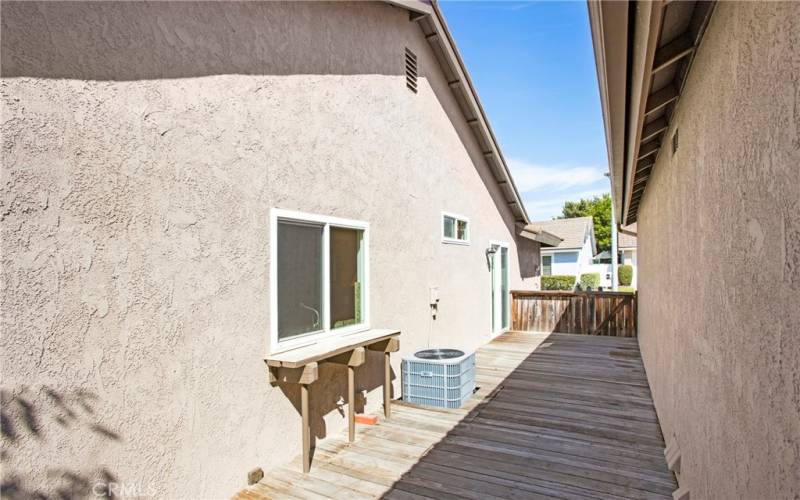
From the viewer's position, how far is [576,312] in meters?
12.5

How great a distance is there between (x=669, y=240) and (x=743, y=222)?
272cm

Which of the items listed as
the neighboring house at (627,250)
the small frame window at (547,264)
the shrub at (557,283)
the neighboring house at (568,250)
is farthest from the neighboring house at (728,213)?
the neighboring house at (627,250)

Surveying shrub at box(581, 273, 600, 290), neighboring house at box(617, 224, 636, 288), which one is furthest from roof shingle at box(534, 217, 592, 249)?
neighboring house at box(617, 224, 636, 288)

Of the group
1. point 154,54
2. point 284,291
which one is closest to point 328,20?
point 154,54

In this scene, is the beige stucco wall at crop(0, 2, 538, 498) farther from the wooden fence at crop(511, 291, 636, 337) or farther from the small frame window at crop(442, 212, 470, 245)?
the wooden fence at crop(511, 291, 636, 337)

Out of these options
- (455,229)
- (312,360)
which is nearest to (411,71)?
(455,229)

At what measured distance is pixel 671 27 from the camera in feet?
8.83

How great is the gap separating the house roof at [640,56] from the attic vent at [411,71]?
4.02 m

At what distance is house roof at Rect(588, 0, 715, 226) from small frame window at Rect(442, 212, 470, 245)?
458 cm

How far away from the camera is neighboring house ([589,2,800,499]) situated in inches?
57.2

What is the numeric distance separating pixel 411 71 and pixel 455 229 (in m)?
3.31

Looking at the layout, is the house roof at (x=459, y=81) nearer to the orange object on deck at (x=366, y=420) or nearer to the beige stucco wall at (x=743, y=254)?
the beige stucco wall at (x=743, y=254)

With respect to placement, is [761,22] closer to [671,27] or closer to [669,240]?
[671,27]

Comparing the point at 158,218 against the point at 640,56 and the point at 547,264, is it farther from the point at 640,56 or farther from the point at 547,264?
the point at 547,264
